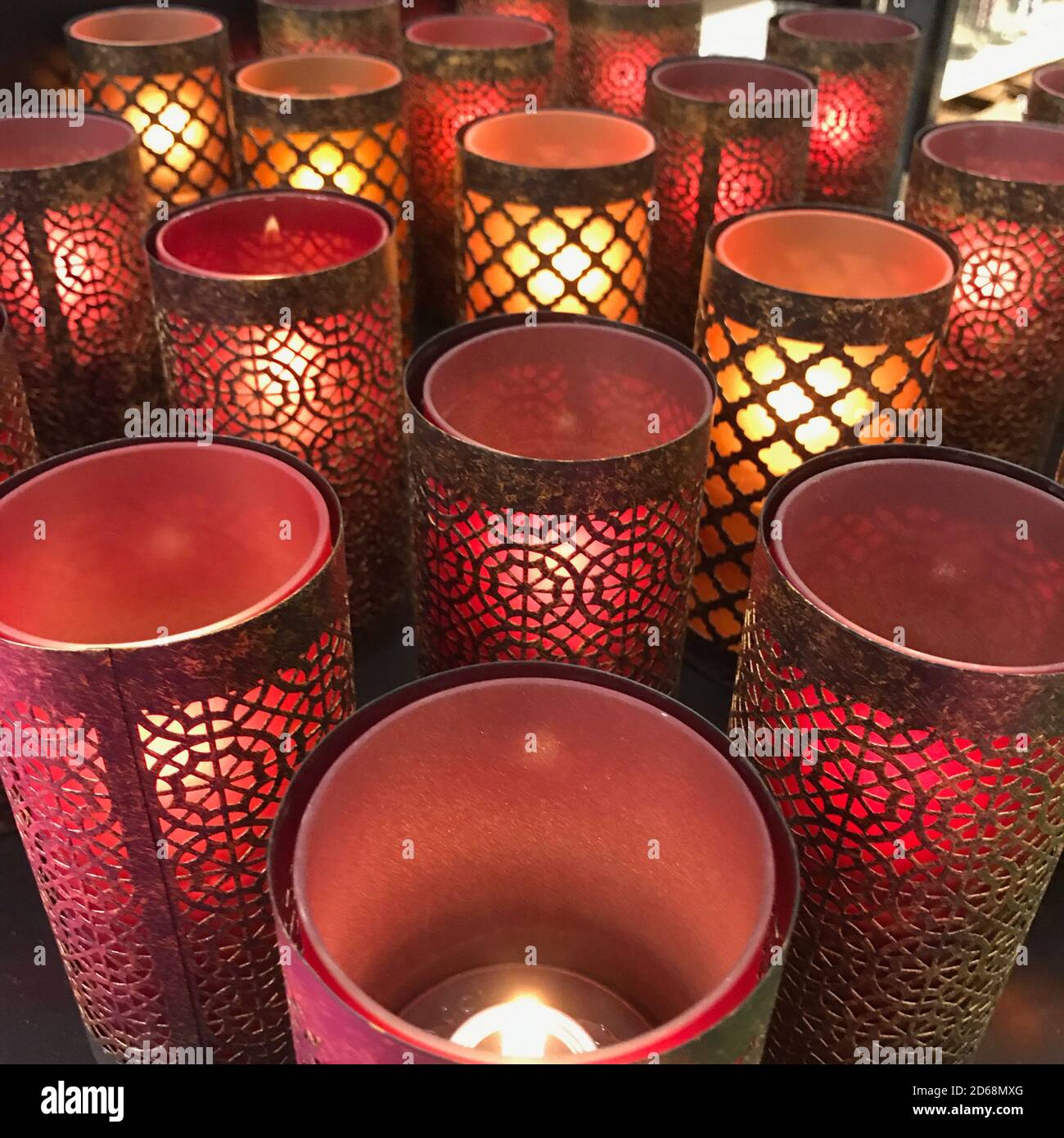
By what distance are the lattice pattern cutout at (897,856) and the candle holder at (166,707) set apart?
0.28 metres

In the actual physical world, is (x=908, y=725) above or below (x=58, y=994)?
above

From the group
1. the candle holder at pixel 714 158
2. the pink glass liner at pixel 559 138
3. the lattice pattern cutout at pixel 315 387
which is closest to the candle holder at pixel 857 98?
the candle holder at pixel 714 158

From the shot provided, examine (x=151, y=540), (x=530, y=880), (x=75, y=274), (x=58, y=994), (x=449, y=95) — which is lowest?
Answer: (x=58, y=994)

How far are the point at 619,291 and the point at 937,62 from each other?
3.25ft

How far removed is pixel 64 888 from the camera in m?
0.64

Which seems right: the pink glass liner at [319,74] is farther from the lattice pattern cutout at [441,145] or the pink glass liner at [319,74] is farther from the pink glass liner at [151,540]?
the pink glass liner at [151,540]

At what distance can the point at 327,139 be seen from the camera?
1026 millimetres

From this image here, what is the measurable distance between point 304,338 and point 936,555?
0.48 meters

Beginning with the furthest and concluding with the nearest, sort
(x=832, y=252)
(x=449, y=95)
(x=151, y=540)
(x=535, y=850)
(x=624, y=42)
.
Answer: (x=624, y=42), (x=449, y=95), (x=832, y=252), (x=151, y=540), (x=535, y=850)

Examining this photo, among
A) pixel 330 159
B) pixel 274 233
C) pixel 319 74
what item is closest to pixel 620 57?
pixel 319 74

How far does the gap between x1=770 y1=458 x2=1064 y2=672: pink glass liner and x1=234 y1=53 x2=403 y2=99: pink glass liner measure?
0.76 meters

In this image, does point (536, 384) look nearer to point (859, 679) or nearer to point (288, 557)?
point (288, 557)

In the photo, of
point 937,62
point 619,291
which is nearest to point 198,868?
point 619,291

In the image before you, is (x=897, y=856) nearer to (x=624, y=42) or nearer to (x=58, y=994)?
(x=58, y=994)
